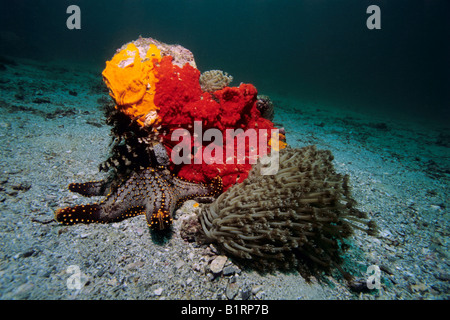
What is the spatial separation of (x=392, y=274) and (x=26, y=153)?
23.6 ft

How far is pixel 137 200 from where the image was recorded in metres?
3.08

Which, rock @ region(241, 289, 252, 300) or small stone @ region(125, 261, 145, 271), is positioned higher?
small stone @ region(125, 261, 145, 271)

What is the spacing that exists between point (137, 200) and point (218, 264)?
158cm

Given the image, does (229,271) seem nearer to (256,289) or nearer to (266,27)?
(256,289)

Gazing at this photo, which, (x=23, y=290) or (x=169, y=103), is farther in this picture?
(x=169, y=103)

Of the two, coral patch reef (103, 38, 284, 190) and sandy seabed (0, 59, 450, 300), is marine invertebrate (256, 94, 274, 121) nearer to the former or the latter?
coral patch reef (103, 38, 284, 190)

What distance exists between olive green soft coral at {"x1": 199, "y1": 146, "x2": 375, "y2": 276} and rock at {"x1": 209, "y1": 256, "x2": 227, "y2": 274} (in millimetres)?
125

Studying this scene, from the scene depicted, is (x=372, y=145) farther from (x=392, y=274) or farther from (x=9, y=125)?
(x=9, y=125)

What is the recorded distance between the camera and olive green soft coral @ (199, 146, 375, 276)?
97.7 inches

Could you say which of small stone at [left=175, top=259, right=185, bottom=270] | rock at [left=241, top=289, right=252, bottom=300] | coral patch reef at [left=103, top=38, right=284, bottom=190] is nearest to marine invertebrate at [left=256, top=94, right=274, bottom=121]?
coral patch reef at [left=103, top=38, right=284, bottom=190]

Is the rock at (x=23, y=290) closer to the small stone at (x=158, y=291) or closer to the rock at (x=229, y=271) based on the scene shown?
the small stone at (x=158, y=291)

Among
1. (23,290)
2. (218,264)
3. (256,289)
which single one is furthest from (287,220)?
(23,290)

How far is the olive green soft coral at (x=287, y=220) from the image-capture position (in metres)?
2.48

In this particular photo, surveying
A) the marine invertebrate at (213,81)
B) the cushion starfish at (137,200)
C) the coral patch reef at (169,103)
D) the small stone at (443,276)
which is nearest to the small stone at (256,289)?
the cushion starfish at (137,200)
